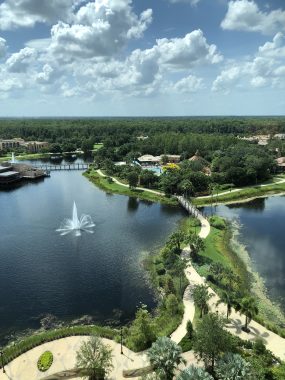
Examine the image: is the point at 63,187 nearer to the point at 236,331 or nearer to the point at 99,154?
the point at 99,154

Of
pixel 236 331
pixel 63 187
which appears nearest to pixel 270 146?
pixel 63 187

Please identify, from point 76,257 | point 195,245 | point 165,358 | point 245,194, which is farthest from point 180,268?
point 245,194

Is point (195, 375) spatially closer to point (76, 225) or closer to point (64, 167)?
point (76, 225)

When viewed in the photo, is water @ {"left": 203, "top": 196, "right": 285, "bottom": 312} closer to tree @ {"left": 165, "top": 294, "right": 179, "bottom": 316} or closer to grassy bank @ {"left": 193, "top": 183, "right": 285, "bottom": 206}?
grassy bank @ {"left": 193, "top": 183, "right": 285, "bottom": 206}

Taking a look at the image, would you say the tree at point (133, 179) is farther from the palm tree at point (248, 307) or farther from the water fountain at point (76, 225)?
the palm tree at point (248, 307)

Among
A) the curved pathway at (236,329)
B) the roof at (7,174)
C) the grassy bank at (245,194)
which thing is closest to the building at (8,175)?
the roof at (7,174)

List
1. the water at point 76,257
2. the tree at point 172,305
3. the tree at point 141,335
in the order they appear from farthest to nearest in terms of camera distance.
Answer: the water at point 76,257, the tree at point 172,305, the tree at point 141,335
